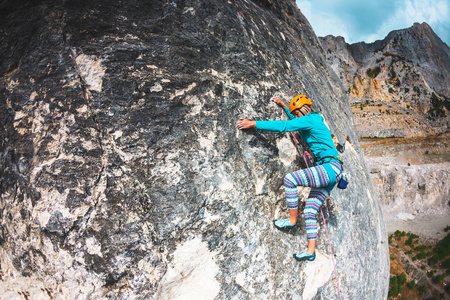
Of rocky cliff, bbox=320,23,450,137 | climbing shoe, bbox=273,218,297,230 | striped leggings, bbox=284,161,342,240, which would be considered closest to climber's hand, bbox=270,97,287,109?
striped leggings, bbox=284,161,342,240

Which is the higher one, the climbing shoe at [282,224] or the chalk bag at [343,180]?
the chalk bag at [343,180]

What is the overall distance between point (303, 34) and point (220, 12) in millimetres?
4104

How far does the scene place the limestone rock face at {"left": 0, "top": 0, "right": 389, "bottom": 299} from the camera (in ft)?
8.71

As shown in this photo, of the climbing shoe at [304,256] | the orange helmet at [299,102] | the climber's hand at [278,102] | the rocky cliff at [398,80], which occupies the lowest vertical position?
the climbing shoe at [304,256]

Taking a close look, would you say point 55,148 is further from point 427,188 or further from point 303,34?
point 427,188

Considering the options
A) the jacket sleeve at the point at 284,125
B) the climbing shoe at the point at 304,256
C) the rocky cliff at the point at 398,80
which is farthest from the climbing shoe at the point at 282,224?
the rocky cliff at the point at 398,80

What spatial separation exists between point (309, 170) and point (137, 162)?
2.37m

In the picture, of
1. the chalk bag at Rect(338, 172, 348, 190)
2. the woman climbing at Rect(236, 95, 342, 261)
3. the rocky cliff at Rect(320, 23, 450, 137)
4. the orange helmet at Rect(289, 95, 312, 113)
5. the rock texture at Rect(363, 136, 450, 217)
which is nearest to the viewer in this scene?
the woman climbing at Rect(236, 95, 342, 261)

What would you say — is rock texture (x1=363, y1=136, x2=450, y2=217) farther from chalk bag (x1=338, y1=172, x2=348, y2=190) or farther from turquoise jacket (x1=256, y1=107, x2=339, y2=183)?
turquoise jacket (x1=256, y1=107, x2=339, y2=183)

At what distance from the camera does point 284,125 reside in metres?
3.27

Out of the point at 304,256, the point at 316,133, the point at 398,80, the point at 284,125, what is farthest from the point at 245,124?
the point at 398,80

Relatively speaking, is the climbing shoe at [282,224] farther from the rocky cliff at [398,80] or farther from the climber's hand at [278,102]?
the rocky cliff at [398,80]

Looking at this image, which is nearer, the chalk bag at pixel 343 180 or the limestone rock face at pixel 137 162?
the limestone rock face at pixel 137 162

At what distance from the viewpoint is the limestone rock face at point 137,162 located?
2.66 m
